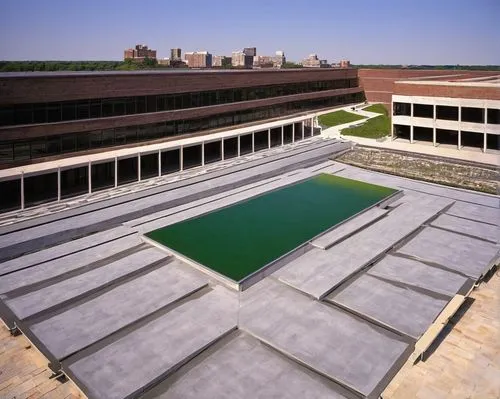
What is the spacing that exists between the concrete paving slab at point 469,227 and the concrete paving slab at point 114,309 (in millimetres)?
14673

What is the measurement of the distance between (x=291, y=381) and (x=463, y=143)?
3936 centimetres

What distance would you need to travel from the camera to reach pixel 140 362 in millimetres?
13258

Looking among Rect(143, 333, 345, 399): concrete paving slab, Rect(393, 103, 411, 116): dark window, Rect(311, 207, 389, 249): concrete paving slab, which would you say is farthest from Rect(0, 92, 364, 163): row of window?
Rect(143, 333, 345, 399): concrete paving slab

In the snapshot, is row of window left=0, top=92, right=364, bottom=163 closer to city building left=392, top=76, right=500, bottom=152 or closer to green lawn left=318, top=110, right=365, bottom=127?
green lawn left=318, top=110, right=365, bottom=127

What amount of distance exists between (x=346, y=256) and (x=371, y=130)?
32364 millimetres

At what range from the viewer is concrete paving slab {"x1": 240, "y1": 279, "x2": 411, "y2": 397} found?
42.4 feet

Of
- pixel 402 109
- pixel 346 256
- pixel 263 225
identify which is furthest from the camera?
pixel 402 109

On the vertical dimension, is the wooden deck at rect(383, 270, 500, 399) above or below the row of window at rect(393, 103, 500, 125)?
below

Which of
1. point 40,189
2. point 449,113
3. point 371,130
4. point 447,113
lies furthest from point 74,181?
point 449,113

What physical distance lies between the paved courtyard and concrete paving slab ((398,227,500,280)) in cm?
10

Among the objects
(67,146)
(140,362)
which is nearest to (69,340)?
(140,362)

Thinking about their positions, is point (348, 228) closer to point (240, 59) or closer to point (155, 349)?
point (155, 349)

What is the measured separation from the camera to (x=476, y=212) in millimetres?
27078

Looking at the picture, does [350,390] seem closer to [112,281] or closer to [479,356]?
[479,356]
